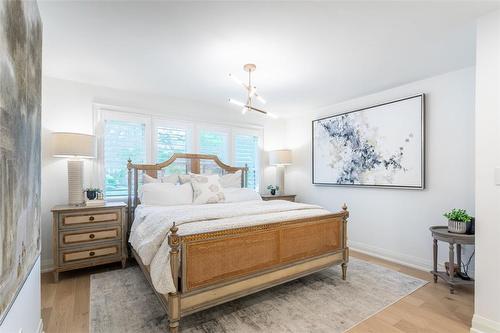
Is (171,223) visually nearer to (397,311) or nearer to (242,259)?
(242,259)

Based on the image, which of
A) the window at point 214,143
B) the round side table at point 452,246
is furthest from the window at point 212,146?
the round side table at point 452,246

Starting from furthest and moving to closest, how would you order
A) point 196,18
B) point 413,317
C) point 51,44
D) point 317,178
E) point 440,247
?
point 317,178 < point 440,247 < point 51,44 < point 413,317 < point 196,18

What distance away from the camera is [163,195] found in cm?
345

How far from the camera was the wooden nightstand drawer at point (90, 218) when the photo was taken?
297 cm

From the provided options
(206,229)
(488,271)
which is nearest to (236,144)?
(206,229)

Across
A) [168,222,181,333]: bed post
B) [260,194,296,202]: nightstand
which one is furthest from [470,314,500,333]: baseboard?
[260,194,296,202]: nightstand

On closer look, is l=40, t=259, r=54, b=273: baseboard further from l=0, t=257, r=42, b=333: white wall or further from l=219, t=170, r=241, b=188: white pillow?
l=219, t=170, r=241, b=188: white pillow

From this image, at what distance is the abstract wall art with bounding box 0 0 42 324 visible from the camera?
3.11 ft

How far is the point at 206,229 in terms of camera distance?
83.0 inches

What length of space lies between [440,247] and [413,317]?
141 centimetres

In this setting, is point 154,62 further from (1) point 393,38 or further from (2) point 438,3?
(2) point 438,3

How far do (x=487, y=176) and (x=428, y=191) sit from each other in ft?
4.74

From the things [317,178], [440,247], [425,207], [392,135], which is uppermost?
[392,135]

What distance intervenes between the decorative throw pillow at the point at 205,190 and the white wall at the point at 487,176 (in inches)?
111
